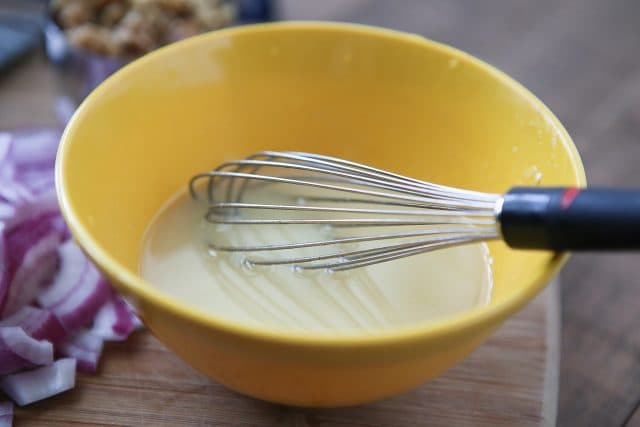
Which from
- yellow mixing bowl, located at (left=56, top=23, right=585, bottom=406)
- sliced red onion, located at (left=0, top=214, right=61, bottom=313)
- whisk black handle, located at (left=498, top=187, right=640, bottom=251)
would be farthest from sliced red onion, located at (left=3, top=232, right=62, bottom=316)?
whisk black handle, located at (left=498, top=187, right=640, bottom=251)

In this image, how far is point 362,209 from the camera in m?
0.83

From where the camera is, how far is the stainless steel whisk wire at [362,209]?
27.2 inches

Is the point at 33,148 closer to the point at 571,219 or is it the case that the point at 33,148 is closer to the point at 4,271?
the point at 4,271

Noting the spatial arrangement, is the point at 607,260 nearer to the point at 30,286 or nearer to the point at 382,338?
the point at 382,338

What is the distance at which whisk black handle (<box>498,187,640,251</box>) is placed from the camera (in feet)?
1.77

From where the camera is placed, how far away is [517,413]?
0.76 m

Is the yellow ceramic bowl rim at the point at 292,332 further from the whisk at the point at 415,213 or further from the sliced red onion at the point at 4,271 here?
the sliced red onion at the point at 4,271

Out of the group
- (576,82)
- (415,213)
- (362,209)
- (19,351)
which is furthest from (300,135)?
(576,82)

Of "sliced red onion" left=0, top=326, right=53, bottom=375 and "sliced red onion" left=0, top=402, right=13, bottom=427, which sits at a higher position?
"sliced red onion" left=0, top=326, right=53, bottom=375

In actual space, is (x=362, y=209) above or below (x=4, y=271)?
above

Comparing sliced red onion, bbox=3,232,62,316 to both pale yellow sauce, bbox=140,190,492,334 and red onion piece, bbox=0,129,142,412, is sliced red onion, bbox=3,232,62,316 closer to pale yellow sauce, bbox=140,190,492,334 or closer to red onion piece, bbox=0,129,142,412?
red onion piece, bbox=0,129,142,412

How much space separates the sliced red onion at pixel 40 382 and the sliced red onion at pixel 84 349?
0.01 m

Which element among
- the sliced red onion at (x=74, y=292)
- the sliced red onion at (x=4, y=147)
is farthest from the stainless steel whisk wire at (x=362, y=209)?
the sliced red onion at (x=4, y=147)

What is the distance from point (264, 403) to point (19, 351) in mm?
261
